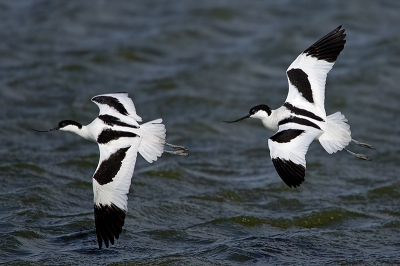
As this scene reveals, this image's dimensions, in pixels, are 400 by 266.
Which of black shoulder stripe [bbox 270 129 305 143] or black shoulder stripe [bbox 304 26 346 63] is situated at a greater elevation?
black shoulder stripe [bbox 304 26 346 63]

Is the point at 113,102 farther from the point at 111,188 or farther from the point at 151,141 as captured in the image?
the point at 111,188

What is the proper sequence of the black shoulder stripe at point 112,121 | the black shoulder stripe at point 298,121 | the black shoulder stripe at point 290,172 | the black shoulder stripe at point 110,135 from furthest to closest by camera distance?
the black shoulder stripe at point 112,121, the black shoulder stripe at point 298,121, the black shoulder stripe at point 110,135, the black shoulder stripe at point 290,172

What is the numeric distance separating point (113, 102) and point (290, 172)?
90.6 inches

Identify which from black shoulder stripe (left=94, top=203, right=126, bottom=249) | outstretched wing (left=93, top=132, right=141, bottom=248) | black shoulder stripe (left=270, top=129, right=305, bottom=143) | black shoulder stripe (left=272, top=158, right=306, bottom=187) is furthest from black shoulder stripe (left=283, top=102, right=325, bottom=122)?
black shoulder stripe (left=94, top=203, right=126, bottom=249)

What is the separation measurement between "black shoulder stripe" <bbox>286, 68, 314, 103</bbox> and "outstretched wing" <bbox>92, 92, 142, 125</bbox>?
1.67m

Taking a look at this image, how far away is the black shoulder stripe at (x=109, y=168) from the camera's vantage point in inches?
271

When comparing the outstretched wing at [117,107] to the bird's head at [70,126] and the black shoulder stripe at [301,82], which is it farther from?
the black shoulder stripe at [301,82]

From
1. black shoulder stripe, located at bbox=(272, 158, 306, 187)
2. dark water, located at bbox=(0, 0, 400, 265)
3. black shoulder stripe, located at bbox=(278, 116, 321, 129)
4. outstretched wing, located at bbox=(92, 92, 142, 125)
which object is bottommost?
dark water, located at bbox=(0, 0, 400, 265)

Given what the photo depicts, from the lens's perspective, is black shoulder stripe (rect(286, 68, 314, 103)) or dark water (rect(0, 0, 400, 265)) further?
black shoulder stripe (rect(286, 68, 314, 103))

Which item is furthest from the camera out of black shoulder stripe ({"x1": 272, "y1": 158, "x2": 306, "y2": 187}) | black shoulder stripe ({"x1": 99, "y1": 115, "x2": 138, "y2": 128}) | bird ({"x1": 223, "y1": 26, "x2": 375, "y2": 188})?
black shoulder stripe ({"x1": 99, "y1": 115, "x2": 138, "y2": 128})

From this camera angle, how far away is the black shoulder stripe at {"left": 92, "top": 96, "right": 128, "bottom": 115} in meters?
8.02

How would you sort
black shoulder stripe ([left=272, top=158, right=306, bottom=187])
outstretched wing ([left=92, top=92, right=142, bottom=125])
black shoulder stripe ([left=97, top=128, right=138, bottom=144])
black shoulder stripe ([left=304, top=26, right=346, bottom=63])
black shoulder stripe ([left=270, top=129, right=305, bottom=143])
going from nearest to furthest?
black shoulder stripe ([left=272, top=158, right=306, bottom=187]), black shoulder stripe ([left=270, top=129, right=305, bottom=143]), black shoulder stripe ([left=97, top=128, right=138, bottom=144]), outstretched wing ([left=92, top=92, right=142, bottom=125]), black shoulder stripe ([left=304, top=26, right=346, bottom=63])

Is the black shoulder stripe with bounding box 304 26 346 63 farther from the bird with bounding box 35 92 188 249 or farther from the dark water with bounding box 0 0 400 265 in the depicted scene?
the bird with bounding box 35 92 188 249

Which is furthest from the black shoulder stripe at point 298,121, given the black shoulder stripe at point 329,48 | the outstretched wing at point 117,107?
the outstretched wing at point 117,107
